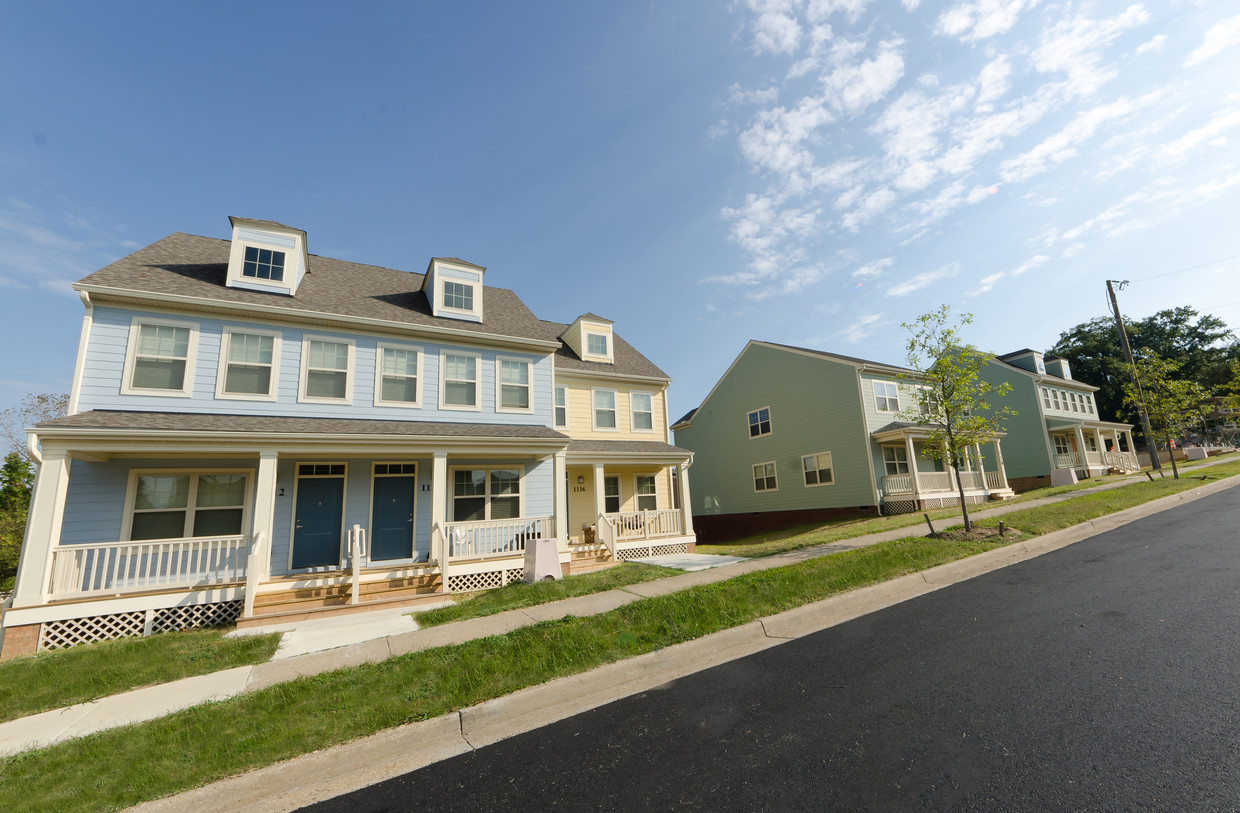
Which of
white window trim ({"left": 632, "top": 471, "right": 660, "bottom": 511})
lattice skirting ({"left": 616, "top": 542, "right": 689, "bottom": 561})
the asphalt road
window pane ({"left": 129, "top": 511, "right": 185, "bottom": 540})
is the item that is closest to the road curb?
the asphalt road

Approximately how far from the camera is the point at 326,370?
12.6m

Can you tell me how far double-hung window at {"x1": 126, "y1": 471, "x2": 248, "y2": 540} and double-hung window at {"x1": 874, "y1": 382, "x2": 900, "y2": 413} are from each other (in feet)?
74.3

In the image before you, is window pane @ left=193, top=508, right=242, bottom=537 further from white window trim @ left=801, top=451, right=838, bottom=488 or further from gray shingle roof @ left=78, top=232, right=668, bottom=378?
white window trim @ left=801, top=451, right=838, bottom=488

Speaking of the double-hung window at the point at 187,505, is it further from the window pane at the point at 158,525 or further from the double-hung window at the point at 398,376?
the double-hung window at the point at 398,376

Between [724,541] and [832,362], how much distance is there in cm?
1080

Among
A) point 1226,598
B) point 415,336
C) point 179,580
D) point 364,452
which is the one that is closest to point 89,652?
point 179,580

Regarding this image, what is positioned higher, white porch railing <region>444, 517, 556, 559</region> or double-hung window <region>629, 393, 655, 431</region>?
double-hung window <region>629, 393, 655, 431</region>

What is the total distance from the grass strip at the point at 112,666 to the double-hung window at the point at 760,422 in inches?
875

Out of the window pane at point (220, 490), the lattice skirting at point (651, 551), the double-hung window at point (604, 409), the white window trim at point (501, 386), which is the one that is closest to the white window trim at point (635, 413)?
the double-hung window at point (604, 409)

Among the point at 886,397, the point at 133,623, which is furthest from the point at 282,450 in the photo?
the point at 886,397

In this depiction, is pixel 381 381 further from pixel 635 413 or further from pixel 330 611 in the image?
pixel 635 413

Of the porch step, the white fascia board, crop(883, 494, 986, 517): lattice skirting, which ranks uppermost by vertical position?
the white fascia board

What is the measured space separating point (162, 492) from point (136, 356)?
297 centimetres

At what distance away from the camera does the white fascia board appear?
10.8 m
